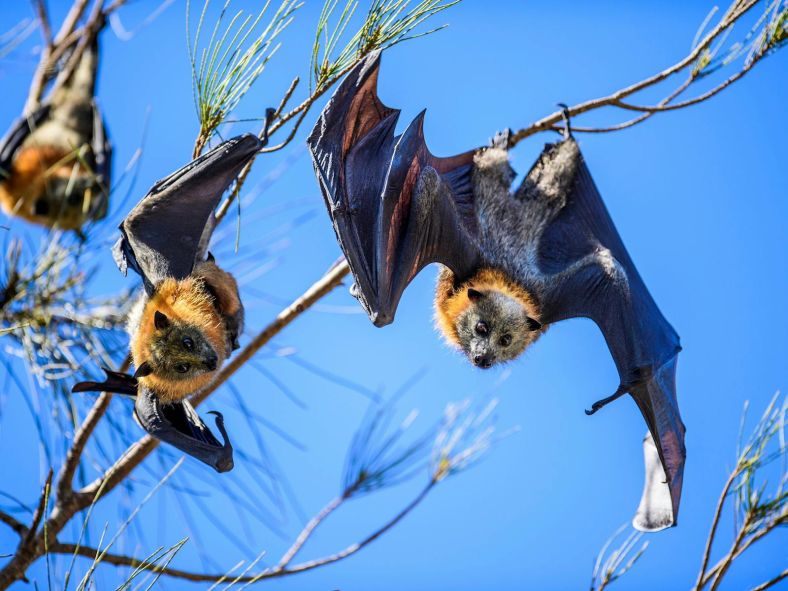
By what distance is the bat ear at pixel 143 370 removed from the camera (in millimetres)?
3758

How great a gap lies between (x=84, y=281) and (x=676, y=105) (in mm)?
2820

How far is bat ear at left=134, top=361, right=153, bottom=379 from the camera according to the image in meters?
3.76

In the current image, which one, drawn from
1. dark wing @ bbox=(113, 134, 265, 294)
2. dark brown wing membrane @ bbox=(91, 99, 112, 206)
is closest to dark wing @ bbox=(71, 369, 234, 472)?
dark wing @ bbox=(113, 134, 265, 294)

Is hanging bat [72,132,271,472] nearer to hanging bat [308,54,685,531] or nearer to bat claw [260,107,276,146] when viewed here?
bat claw [260,107,276,146]

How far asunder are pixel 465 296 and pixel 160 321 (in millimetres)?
1423

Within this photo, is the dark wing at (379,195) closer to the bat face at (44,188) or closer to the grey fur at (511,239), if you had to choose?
the grey fur at (511,239)

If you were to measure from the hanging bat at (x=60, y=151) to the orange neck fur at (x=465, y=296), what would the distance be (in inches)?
121

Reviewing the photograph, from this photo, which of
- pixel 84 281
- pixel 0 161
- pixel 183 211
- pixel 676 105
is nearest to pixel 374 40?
pixel 183 211

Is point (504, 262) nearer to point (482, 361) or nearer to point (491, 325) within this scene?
point (491, 325)

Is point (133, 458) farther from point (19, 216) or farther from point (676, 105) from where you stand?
point (19, 216)

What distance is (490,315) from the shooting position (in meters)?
4.16

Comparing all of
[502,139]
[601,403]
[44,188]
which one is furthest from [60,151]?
[601,403]

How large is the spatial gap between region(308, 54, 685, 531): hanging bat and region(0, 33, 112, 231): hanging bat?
311cm

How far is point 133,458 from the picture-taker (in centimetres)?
372
